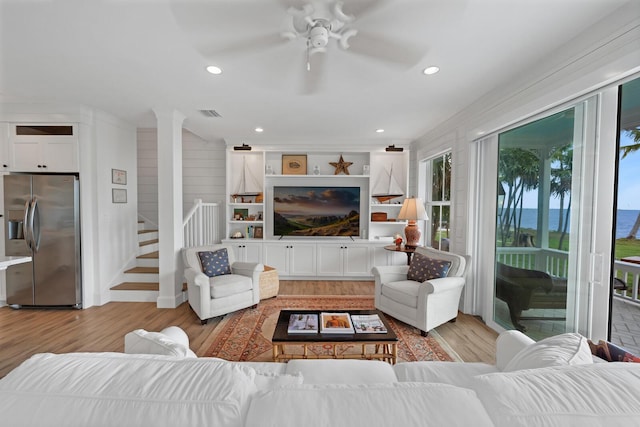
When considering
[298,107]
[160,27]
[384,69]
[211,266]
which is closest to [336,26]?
[384,69]

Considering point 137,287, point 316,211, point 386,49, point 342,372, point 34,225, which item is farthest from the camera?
point 316,211

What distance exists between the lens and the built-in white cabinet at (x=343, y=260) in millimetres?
4711

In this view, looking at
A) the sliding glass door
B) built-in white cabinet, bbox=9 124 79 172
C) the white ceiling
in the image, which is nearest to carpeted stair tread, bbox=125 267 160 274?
built-in white cabinet, bbox=9 124 79 172

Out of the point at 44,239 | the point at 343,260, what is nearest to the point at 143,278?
the point at 44,239

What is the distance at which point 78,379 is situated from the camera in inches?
31.1

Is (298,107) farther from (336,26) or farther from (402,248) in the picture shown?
(402,248)

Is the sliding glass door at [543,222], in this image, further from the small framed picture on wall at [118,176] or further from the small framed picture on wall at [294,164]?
the small framed picture on wall at [118,176]

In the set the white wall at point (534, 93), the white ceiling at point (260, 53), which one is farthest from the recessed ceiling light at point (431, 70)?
the white wall at point (534, 93)

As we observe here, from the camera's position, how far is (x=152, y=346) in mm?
1177

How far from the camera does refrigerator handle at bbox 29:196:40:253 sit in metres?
3.23

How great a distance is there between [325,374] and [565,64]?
2.72 meters

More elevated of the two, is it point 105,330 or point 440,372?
point 440,372

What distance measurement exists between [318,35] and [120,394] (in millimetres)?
1887

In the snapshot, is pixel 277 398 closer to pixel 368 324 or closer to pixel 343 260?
pixel 368 324
